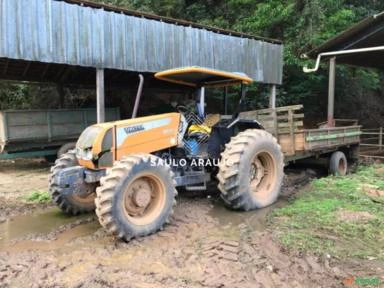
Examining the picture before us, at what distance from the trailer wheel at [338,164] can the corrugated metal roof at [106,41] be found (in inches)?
184

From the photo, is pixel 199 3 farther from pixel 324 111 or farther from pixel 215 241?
pixel 215 241

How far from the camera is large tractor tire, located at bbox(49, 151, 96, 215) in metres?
5.91

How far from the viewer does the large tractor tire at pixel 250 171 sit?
19.9 feet

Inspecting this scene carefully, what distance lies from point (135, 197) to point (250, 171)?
221cm

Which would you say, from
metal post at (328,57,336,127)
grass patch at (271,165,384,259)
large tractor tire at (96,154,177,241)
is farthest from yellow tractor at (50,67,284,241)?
metal post at (328,57,336,127)

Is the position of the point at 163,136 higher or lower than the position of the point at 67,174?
higher

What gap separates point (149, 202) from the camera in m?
5.34

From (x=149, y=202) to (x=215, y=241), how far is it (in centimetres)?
103

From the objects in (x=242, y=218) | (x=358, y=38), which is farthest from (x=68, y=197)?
(x=358, y=38)

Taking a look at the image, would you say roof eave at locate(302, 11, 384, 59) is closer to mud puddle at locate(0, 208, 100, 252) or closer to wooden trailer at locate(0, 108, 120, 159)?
wooden trailer at locate(0, 108, 120, 159)

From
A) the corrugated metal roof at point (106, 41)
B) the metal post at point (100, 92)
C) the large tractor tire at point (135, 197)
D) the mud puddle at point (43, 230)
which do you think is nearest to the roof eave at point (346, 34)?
the corrugated metal roof at point (106, 41)

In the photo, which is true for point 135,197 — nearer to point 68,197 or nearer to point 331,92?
point 68,197

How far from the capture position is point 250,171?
6.59m

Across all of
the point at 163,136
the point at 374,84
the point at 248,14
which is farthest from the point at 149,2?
the point at 163,136
